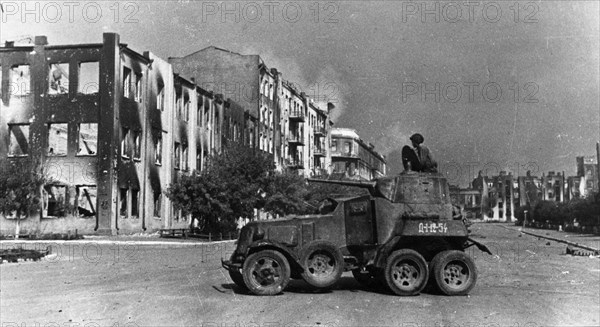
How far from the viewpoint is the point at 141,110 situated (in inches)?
1549

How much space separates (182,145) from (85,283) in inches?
1259

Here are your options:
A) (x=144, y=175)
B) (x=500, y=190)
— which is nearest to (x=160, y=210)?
Answer: (x=144, y=175)

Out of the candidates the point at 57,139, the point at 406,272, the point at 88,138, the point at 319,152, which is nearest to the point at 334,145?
the point at 319,152

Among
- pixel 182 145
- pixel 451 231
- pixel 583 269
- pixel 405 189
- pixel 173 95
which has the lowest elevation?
pixel 583 269

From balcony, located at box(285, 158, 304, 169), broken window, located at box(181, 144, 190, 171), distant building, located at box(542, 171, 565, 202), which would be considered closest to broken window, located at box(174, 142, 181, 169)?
broken window, located at box(181, 144, 190, 171)

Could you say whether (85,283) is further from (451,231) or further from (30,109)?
(30,109)

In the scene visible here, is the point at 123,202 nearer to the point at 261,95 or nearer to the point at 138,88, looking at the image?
the point at 138,88

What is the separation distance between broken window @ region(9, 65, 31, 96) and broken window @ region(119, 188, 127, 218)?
26.3 ft

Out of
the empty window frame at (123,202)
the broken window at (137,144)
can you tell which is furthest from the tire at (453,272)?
the broken window at (137,144)

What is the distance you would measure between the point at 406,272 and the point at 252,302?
318 cm

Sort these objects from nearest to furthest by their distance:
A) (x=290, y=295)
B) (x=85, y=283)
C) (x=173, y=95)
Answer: (x=290, y=295) < (x=85, y=283) < (x=173, y=95)

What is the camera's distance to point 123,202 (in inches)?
1464

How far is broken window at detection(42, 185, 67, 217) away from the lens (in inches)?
1431

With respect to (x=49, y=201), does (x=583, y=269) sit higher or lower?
lower
